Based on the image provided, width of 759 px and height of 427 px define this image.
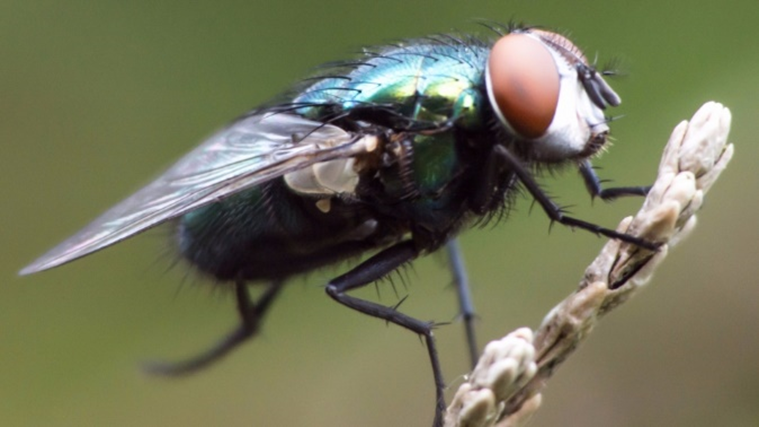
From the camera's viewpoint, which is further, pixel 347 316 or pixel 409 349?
pixel 347 316

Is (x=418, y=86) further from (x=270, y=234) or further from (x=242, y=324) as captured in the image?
(x=242, y=324)

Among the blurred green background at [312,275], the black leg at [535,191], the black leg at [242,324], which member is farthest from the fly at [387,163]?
the blurred green background at [312,275]

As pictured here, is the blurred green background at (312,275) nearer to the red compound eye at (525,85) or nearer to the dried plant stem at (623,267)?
the red compound eye at (525,85)

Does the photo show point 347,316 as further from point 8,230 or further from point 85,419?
point 8,230

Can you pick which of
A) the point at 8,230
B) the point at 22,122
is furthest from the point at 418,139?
the point at 22,122

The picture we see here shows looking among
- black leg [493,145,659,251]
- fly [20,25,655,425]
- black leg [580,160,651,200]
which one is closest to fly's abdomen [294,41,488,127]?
fly [20,25,655,425]

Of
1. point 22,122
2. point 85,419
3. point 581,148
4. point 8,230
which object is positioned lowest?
point 85,419

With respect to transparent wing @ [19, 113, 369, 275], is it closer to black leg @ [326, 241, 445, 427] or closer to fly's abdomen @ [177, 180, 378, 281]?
fly's abdomen @ [177, 180, 378, 281]

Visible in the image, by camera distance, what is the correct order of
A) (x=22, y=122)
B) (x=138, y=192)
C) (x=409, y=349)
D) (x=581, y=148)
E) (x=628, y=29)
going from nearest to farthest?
1. (x=581, y=148)
2. (x=138, y=192)
3. (x=409, y=349)
4. (x=628, y=29)
5. (x=22, y=122)
